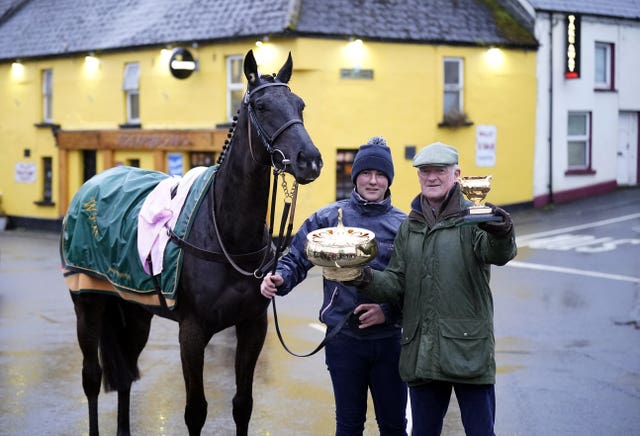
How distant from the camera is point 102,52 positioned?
82.8 feet

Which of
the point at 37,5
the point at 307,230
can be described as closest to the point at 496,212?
the point at 307,230

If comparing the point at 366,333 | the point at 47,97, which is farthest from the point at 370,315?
the point at 47,97

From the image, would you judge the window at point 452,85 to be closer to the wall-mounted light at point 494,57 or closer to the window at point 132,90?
the wall-mounted light at point 494,57

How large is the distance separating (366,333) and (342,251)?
952 millimetres

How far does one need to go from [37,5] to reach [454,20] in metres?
14.6

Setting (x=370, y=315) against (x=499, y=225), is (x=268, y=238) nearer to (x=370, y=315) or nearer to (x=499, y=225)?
(x=370, y=315)

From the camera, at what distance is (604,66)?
26.3m

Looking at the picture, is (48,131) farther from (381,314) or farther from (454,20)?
(381,314)

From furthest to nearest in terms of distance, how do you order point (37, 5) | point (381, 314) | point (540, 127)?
point (37, 5) → point (540, 127) → point (381, 314)

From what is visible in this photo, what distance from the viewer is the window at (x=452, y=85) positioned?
75.0 ft

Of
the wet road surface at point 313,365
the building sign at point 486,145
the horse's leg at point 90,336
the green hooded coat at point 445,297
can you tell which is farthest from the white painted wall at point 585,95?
the green hooded coat at point 445,297

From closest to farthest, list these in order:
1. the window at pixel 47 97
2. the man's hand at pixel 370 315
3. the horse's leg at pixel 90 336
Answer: the man's hand at pixel 370 315 → the horse's leg at pixel 90 336 → the window at pixel 47 97

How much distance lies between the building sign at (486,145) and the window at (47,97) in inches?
520

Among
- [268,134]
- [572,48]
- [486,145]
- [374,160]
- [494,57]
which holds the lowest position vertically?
[374,160]
